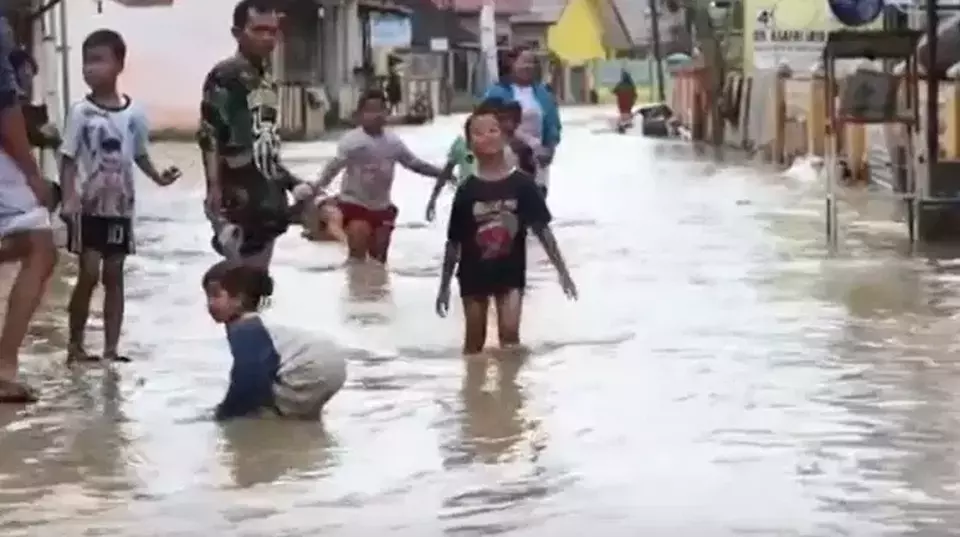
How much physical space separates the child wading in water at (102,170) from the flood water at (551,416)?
49 cm

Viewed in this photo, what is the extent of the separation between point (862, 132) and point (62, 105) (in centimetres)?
896

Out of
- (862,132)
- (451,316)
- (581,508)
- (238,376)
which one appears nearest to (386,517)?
(581,508)

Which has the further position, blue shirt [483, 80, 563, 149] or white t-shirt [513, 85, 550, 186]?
blue shirt [483, 80, 563, 149]

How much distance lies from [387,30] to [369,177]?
4409 centimetres

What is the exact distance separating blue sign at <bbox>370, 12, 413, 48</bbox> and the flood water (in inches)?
1687

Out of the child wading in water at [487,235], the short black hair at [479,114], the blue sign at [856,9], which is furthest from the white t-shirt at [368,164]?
the blue sign at [856,9]

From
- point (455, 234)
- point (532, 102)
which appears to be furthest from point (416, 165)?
point (455, 234)

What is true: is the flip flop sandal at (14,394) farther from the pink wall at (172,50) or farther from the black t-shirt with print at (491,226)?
the pink wall at (172,50)

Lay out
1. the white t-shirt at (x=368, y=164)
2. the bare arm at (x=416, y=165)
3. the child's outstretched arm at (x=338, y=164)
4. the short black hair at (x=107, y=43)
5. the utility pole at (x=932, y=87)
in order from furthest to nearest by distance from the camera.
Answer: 1. the utility pole at (x=932, y=87)
2. the white t-shirt at (x=368, y=164)
3. the child's outstretched arm at (x=338, y=164)
4. the bare arm at (x=416, y=165)
5. the short black hair at (x=107, y=43)

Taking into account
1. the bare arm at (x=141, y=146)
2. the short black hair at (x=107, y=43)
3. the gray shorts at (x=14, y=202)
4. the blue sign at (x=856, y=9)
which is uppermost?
the blue sign at (x=856, y=9)

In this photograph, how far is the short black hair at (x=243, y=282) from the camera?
28.3ft

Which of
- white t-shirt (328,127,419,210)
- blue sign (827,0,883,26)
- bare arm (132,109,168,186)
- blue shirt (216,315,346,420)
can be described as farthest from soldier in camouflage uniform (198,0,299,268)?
blue sign (827,0,883,26)

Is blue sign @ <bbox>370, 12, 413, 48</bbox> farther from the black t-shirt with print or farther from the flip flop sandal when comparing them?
the flip flop sandal

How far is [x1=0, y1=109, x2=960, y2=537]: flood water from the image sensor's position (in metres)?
6.82
